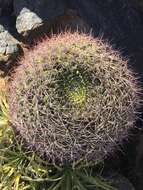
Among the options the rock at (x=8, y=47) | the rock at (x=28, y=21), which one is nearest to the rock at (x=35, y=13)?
the rock at (x=28, y=21)

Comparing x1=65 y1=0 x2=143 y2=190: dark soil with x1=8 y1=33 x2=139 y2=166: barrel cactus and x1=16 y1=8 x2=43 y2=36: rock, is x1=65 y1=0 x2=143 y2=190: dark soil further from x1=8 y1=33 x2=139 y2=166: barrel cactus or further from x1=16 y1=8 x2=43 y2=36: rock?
x1=8 y1=33 x2=139 y2=166: barrel cactus

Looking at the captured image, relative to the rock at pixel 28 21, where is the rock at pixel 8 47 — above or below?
below

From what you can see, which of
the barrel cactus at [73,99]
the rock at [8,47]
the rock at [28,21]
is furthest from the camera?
the rock at [8,47]

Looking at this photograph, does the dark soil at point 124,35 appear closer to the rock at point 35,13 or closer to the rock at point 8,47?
the rock at point 35,13

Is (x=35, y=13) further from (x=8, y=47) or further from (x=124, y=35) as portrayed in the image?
(x=124, y=35)

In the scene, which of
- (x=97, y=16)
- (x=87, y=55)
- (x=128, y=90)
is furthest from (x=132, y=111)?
(x=97, y=16)

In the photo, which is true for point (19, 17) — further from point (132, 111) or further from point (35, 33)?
point (132, 111)

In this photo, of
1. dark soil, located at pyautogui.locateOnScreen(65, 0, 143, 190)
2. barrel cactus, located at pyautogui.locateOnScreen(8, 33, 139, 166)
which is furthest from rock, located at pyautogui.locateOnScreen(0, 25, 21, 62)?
barrel cactus, located at pyautogui.locateOnScreen(8, 33, 139, 166)
